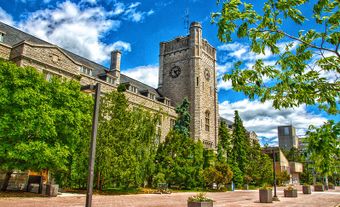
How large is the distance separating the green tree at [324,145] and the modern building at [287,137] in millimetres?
142792

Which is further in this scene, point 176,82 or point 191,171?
point 176,82

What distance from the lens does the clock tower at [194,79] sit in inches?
1982

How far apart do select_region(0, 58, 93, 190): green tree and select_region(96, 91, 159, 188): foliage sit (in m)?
3.20

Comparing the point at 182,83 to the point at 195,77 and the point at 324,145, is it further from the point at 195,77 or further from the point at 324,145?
the point at 324,145

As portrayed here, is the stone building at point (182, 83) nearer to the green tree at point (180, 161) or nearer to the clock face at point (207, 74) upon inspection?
the clock face at point (207, 74)

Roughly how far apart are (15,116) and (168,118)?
1196 inches

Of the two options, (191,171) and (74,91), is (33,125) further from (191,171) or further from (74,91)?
(191,171)

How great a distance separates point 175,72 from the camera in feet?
179

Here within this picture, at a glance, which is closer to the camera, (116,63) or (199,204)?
(199,204)

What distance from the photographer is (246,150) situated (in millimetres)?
51812

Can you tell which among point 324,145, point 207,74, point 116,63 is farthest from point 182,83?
point 324,145

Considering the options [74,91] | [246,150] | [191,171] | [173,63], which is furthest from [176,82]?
[74,91]

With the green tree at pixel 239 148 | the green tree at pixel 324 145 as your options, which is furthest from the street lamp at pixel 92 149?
the green tree at pixel 239 148

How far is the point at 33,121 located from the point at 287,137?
139 m
